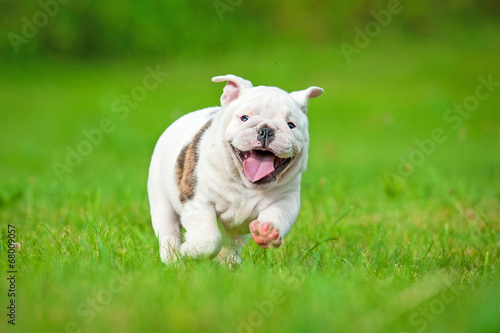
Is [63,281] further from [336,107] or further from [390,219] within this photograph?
[336,107]

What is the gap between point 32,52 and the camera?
18219 millimetres

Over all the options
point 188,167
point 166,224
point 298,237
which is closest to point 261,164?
point 188,167

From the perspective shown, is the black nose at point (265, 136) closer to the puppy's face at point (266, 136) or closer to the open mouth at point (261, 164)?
the puppy's face at point (266, 136)

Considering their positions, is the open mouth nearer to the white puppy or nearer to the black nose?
the white puppy

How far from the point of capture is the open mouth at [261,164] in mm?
3461

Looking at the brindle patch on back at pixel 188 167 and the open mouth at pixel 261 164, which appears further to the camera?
the brindle patch on back at pixel 188 167

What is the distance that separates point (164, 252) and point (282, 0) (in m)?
16.6

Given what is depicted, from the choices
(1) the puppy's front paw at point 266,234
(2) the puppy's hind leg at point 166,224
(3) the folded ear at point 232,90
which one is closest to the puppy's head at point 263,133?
(3) the folded ear at point 232,90

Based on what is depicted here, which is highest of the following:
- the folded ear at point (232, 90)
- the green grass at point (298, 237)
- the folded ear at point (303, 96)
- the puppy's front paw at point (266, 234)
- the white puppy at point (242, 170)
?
the folded ear at point (232, 90)

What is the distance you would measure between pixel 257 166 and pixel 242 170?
0.34ft

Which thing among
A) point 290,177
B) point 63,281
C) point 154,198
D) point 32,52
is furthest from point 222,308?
point 32,52

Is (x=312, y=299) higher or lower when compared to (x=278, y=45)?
lower

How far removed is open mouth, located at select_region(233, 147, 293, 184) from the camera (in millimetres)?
3461

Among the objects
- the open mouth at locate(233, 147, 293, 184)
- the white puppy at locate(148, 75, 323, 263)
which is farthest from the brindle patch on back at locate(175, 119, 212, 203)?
the open mouth at locate(233, 147, 293, 184)
